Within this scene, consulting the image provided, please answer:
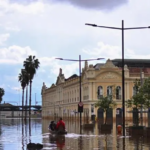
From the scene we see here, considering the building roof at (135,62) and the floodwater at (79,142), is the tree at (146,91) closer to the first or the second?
the floodwater at (79,142)

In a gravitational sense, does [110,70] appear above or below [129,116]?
above

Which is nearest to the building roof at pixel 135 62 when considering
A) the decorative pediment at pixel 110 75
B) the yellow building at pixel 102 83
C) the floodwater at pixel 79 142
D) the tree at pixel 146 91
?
the yellow building at pixel 102 83

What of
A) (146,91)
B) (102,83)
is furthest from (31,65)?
(146,91)

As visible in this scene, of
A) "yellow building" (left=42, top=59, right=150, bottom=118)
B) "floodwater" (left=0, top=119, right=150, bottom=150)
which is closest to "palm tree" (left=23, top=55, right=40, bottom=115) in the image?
"yellow building" (left=42, top=59, right=150, bottom=118)

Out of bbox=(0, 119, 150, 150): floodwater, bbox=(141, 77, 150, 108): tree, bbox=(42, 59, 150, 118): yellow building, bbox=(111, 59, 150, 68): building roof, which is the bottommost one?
bbox=(0, 119, 150, 150): floodwater

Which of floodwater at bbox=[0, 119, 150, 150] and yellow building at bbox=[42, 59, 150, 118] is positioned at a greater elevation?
yellow building at bbox=[42, 59, 150, 118]

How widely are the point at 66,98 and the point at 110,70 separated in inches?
1172

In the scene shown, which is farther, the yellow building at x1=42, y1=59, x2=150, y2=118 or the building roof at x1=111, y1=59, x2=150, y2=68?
the building roof at x1=111, y1=59, x2=150, y2=68

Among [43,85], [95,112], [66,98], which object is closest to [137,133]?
[95,112]

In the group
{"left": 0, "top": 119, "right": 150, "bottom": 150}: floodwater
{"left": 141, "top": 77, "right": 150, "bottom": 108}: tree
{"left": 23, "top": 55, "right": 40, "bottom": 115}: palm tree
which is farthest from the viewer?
{"left": 23, "top": 55, "right": 40, "bottom": 115}: palm tree

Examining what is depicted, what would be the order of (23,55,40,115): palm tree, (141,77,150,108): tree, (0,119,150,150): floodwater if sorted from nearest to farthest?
(0,119,150,150): floodwater < (141,77,150,108): tree < (23,55,40,115): palm tree

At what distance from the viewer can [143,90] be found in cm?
3894

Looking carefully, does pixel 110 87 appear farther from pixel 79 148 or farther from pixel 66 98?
pixel 79 148

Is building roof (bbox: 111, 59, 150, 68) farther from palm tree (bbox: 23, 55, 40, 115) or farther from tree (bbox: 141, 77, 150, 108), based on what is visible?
tree (bbox: 141, 77, 150, 108)
